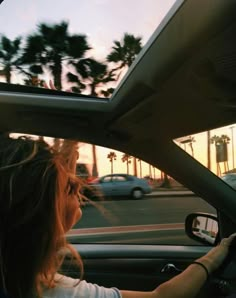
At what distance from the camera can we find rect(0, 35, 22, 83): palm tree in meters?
2.39

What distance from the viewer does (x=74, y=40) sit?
2.31 meters

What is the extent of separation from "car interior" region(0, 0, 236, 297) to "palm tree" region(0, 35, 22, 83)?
56mm

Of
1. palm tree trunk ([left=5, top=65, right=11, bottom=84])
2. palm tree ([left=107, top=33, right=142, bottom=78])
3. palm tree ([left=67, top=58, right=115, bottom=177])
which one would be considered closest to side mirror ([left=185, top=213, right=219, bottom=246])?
palm tree ([left=67, top=58, right=115, bottom=177])

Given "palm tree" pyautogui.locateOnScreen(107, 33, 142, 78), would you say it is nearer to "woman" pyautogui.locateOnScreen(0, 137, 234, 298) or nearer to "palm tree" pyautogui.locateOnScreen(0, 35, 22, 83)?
"palm tree" pyautogui.locateOnScreen(0, 35, 22, 83)

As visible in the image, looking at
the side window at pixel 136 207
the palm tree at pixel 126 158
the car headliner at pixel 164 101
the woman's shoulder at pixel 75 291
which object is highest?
the car headliner at pixel 164 101

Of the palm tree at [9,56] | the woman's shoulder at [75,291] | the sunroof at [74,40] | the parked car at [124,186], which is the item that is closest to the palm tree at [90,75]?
the sunroof at [74,40]

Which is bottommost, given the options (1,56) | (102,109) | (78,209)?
(78,209)

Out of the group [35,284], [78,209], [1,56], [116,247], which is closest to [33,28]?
[1,56]

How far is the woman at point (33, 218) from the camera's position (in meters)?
1.24

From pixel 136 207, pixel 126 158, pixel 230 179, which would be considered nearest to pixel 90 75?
pixel 126 158

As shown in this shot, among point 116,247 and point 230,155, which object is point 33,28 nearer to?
point 230,155

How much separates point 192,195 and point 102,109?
0.73 m

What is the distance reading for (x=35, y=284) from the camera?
4.17 feet

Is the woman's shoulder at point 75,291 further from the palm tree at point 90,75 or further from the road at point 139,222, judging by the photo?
the road at point 139,222
